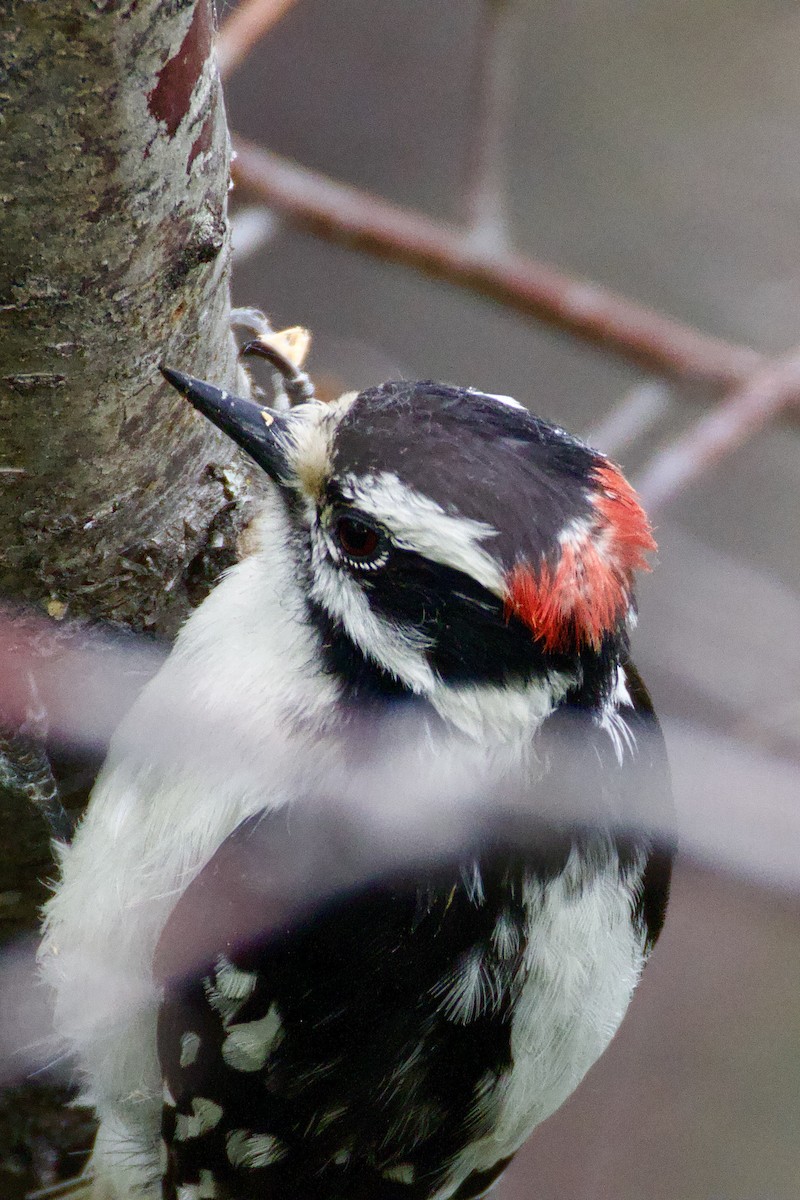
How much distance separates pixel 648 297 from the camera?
21.9 feet

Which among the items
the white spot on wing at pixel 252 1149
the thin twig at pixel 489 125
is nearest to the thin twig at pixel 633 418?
the thin twig at pixel 489 125

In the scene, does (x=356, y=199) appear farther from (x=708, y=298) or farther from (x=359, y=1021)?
(x=708, y=298)

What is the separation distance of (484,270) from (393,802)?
175cm

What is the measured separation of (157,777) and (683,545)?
4580 mm

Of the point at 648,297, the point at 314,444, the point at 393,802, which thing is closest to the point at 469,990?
the point at 393,802

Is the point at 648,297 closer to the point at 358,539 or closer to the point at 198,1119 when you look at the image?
the point at 358,539

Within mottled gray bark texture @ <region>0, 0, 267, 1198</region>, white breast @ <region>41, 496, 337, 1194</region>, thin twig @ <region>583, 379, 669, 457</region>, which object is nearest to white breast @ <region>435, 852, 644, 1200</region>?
white breast @ <region>41, 496, 337, 1194</region>

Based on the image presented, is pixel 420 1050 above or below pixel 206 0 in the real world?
below

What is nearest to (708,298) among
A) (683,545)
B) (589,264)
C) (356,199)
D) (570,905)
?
(589,264)

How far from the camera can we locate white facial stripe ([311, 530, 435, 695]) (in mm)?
1806

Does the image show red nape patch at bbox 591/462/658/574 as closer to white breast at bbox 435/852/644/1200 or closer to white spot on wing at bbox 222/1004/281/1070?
white breast at bbox 435/852/644/1200

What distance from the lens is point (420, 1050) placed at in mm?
1907

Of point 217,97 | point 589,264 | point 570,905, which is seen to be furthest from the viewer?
point 589,264

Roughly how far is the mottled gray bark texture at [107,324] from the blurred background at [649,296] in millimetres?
2664
